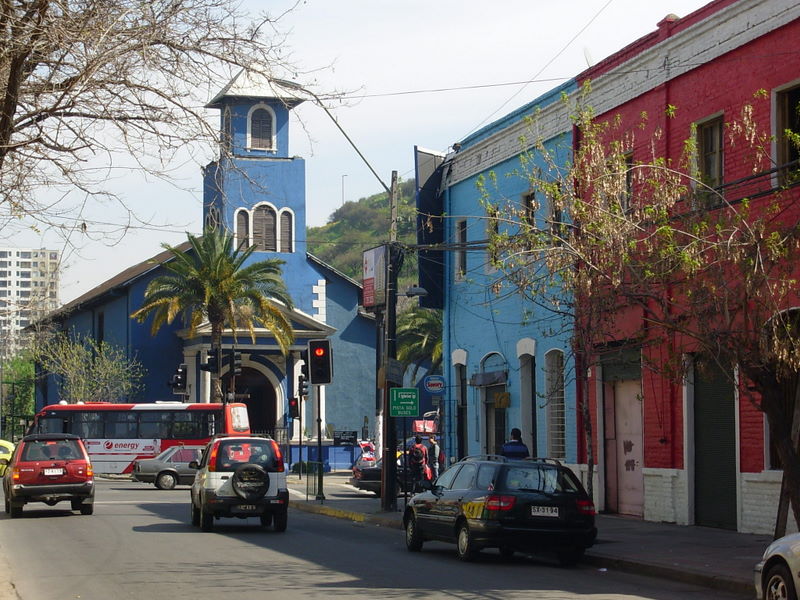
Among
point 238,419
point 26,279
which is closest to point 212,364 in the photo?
point 238,419

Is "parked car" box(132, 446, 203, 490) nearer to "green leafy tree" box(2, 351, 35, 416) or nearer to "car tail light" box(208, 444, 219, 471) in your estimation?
"car tail light" box(208, 444, 219, 471)

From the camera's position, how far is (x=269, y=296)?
54.0m

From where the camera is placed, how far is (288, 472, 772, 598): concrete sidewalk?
47.8ft

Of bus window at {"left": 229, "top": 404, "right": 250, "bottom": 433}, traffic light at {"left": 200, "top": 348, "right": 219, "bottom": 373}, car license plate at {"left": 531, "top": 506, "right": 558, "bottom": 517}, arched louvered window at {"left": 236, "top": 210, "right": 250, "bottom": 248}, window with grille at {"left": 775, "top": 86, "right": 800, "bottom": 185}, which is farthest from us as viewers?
arched louvered window at {"left": 236, "top": 210, "right": 250, "bottom": 248}

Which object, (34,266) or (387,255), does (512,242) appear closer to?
(34,266)

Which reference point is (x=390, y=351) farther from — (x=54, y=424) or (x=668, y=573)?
(x=54, y=424)

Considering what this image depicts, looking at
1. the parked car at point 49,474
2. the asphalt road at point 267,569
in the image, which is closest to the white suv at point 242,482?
the asphalt road at point 267,569

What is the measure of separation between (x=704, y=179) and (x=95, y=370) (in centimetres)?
4535

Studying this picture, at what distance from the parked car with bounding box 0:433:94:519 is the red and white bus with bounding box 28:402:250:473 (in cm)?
2017

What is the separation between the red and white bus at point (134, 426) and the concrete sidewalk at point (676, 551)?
72.3ft

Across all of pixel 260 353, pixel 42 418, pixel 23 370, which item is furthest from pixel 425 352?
pixel 23 370

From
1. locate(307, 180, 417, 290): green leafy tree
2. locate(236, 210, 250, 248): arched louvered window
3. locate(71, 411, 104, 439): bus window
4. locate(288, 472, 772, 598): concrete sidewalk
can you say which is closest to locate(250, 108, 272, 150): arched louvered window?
locate(236, 210, 250, 248): arched louvered window

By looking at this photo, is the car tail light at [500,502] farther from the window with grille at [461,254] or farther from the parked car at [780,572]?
the window with grille at [461,254]

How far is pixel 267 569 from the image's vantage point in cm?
1578
